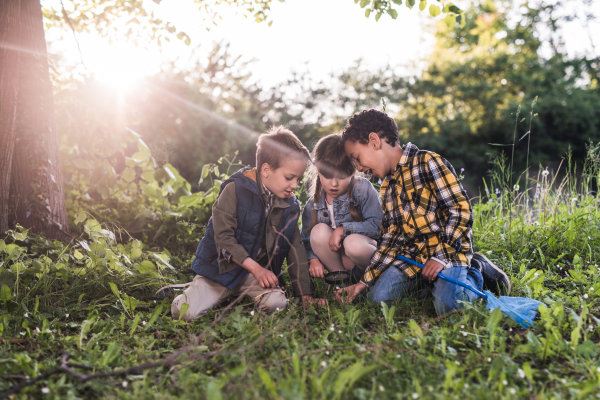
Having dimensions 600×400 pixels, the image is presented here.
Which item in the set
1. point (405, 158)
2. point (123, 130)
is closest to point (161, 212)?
point (123, 130)

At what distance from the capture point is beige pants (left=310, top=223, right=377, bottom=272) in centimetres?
371

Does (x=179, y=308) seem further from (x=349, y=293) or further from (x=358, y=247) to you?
(x=358, y=247)

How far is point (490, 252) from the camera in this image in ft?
13.8

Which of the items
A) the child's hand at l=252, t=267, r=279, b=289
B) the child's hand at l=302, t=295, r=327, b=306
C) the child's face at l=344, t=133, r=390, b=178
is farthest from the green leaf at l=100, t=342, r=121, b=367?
the child's face at l=344, t=133, r=390, b=178

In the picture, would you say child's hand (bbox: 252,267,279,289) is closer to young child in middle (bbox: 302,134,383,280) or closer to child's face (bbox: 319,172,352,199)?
young child in middle (bbox: 302,134,383,280)

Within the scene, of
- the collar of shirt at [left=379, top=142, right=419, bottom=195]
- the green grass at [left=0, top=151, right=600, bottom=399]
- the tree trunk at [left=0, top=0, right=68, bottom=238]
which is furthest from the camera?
the tree trunk at [left=0, top=0, right=68, bottom=238]

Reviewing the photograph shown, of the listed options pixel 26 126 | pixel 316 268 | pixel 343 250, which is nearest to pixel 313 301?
pixel 316 268

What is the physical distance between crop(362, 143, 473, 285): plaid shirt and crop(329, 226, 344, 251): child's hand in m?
0.25

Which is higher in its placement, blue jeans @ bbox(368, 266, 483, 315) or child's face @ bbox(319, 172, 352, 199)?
child's face @ bbox(319, 172, 352, 199)

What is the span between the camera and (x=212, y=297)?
3.48 m

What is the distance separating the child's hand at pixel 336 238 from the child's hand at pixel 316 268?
130 mm

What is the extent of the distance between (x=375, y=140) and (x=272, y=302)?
109 centimetres

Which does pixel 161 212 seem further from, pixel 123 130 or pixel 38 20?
pixel 38 20

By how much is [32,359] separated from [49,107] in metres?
2.52
